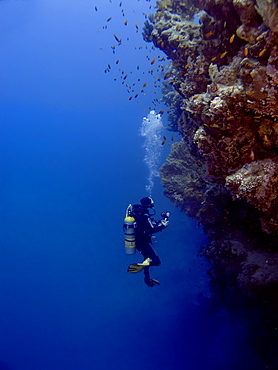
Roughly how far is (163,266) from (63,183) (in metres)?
28.6

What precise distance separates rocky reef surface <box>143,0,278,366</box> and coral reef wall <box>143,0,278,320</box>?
1 centimetres

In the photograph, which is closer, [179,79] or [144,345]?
[179,79]

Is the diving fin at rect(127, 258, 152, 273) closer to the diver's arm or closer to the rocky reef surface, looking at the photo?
the diver's arm

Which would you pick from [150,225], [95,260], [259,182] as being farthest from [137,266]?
[95,260]

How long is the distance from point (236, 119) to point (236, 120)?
17 millimetres

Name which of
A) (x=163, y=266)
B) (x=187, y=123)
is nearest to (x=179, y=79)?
(x=187, y=123)

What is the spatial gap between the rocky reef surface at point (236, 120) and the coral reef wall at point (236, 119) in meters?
0.01

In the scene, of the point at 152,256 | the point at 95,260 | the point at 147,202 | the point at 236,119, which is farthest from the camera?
the point at 95,260

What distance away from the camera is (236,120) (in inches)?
131

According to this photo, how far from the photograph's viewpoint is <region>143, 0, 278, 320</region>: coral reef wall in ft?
10.3

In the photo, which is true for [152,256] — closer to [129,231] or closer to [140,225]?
[140,225]

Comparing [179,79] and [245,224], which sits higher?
[179,79]

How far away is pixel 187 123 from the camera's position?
5.58 metres

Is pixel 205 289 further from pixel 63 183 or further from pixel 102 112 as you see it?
pixel 102 112
